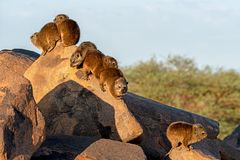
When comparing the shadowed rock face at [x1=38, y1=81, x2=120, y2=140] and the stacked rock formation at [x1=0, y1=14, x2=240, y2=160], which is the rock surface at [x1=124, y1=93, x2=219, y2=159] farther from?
the shadowed rock face at [x1=38, y1=81, x2=120, y2=140]

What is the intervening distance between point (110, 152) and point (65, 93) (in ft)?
7.79

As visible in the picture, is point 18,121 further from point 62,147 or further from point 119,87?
point 119,87

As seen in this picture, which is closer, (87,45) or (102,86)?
(102,86)

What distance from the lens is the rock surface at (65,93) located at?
11.7m

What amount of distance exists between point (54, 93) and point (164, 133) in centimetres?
246

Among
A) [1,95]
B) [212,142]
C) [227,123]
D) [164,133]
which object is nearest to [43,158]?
[1,95]

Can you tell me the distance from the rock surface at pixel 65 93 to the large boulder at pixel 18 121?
7.01 ft

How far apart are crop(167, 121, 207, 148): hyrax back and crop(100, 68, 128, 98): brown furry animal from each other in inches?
40.2

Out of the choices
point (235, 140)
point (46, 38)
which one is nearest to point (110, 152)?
point (46, 38)

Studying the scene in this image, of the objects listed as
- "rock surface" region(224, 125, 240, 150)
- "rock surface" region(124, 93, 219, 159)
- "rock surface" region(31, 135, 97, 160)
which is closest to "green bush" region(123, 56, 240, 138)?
"rock surface" region(224, 125, 240, 150)

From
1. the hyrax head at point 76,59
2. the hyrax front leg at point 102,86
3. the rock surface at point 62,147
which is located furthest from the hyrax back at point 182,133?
the hyrax head at point 76,59

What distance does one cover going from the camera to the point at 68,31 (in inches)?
498

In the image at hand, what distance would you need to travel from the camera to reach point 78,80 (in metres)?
12.0

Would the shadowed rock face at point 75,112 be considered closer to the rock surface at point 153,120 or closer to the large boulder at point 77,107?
the large boulder at point 77,107
